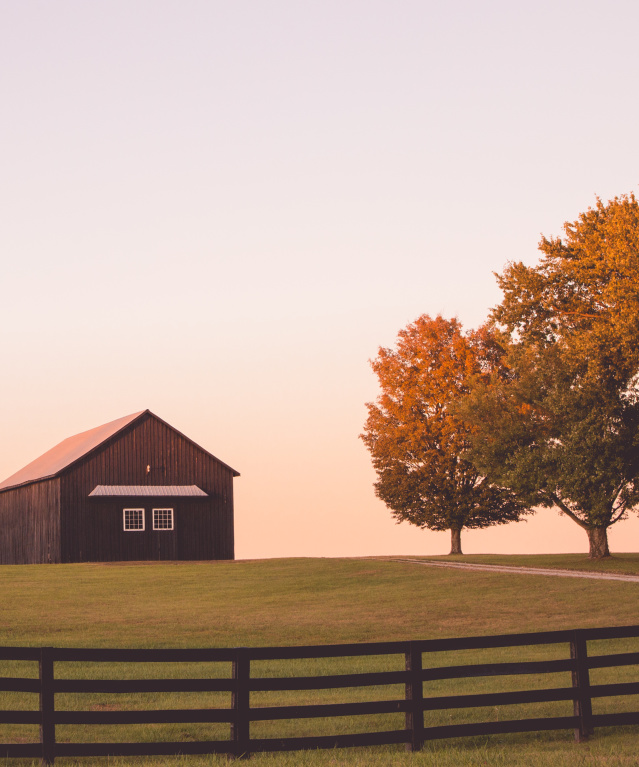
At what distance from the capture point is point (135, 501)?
5634cm

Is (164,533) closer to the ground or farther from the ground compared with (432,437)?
closer to the ground

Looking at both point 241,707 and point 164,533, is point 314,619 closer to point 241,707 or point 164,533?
point 241,707

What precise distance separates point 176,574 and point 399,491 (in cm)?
2043

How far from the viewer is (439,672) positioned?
12352 mm

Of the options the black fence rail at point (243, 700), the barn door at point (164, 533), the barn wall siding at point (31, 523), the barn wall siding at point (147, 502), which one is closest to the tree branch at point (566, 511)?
the barn wall siding at point (147, 502)

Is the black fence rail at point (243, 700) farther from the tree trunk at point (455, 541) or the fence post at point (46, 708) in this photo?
the tree trunk at point (455, 541)

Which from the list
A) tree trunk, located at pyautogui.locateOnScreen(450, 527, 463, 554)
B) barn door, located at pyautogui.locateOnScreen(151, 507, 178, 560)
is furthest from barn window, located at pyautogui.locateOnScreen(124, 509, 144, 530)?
tree trunk, located at pyautogui.locateOnScreen(450, 527, 463, 554)

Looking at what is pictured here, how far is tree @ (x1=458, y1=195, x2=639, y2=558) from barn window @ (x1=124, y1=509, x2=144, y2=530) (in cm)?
2063

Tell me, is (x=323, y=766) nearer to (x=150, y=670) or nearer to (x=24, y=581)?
(x=150, y=670)

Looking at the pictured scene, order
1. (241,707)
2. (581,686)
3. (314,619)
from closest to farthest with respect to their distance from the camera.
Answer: (241,707) < (581,686) < (314,619)

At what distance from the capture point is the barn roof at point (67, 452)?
57.6 meters

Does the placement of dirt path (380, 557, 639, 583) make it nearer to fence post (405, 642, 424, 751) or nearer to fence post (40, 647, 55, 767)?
fence post (405, 642, 424, 751)

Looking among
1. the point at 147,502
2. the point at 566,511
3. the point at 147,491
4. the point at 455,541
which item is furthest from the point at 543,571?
the point at 147,502

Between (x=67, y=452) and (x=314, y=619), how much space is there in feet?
129
